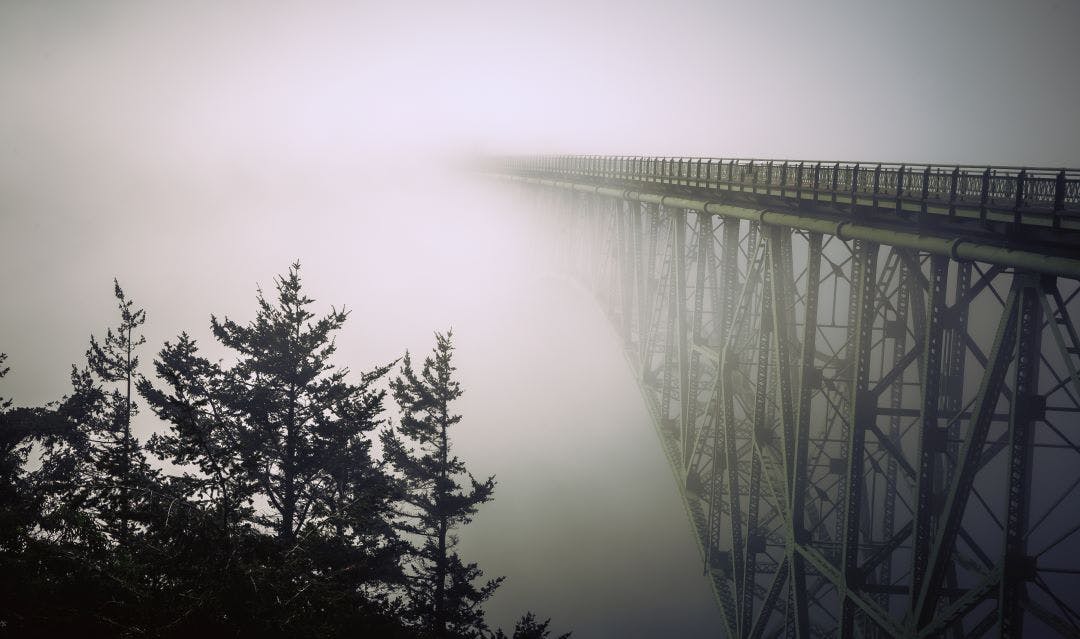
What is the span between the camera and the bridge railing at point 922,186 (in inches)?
416

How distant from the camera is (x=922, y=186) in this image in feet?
43.1

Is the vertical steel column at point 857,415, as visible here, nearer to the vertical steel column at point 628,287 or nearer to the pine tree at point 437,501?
the pine tree at point 437,501

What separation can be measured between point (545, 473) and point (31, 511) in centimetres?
3716

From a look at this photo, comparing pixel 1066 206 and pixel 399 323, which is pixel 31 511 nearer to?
pixel 1066 206

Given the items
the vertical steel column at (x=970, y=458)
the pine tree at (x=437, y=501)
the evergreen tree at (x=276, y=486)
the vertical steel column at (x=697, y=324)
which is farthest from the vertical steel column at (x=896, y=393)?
the pine tree at (x=437, y=501)

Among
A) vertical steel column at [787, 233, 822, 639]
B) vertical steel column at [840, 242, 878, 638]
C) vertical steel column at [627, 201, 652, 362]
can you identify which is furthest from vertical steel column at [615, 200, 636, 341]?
vertical steel column at [840, 242, 878, 638]

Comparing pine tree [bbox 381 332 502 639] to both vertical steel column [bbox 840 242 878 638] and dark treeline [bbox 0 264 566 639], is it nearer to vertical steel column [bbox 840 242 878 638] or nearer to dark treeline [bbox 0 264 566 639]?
dark treeline [bbox 0 264 566 639]

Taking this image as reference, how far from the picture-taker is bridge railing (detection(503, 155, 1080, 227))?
10562 millimetres

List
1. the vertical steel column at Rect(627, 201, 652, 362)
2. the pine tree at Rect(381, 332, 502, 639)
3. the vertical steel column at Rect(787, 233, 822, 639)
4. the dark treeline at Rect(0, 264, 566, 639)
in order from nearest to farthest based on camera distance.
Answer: the dark treeline at Rect(0, 264, 566, 639)
the vertical steel column at Rect(787, 233, 822, 639)
the pine tree at Rect(381, 332, 502, 639)
the vertical steel column at Rect(627, 201, 652, 362)

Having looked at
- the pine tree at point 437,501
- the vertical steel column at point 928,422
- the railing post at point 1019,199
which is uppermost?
the railing post at point 1019,199

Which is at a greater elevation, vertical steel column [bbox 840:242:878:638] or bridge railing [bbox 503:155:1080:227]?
bridge railing [bbox 503:155:1080:227]

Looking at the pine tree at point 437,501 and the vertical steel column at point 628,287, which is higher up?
the vertical steel column at point 628,287

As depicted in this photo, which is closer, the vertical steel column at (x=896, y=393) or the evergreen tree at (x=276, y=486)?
the evergreen tree at (x=276, y=486)

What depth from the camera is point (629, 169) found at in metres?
36.2
